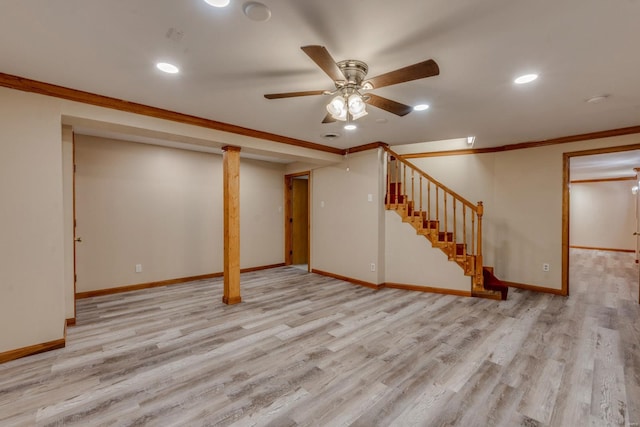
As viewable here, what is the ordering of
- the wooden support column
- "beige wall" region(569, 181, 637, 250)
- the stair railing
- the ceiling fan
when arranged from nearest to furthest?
the ceiling fan < the wooden support column < the stair railing < "beige wall" region(569, 181, 637, 250)

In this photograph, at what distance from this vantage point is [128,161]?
15.3ft

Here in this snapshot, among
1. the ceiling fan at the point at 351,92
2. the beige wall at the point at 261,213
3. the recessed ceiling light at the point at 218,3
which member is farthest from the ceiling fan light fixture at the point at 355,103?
the beige wall at the point at 261,213

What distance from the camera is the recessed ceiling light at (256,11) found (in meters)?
1.55

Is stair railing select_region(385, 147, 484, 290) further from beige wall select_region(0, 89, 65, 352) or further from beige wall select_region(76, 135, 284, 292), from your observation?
beige wall select_region(0, 89, 65, 352)

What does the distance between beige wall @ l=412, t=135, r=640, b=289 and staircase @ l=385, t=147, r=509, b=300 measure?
39 cm

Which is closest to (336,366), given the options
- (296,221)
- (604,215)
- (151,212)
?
(151,212)

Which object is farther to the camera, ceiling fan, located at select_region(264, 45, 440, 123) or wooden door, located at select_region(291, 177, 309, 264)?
wooden door, located at select_region(291, 177, 309, 264)

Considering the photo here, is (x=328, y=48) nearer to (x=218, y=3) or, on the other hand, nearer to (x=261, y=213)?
(x=218, y=3)

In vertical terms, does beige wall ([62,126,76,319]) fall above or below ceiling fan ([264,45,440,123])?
below

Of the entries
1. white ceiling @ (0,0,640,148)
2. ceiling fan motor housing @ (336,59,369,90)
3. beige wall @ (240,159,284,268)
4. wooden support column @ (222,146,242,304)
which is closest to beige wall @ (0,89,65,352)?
white ceiling @ (0,0,640,148)

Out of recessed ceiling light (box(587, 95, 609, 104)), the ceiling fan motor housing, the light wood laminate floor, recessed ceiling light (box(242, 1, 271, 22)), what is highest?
recessed ceiling light (box(242, 1, 271, 22))

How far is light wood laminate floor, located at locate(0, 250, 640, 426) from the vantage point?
1870 mm

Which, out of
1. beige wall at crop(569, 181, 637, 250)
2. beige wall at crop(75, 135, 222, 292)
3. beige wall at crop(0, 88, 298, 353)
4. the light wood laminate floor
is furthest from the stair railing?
beige wall at crop(569, 181, 637, 250)

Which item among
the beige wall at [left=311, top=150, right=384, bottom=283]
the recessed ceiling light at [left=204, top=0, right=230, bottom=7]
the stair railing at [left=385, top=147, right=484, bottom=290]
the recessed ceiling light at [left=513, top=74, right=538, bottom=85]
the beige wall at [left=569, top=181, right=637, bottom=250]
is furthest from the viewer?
the beige wall at [left=569, top=181, right=637, bottom=250]
